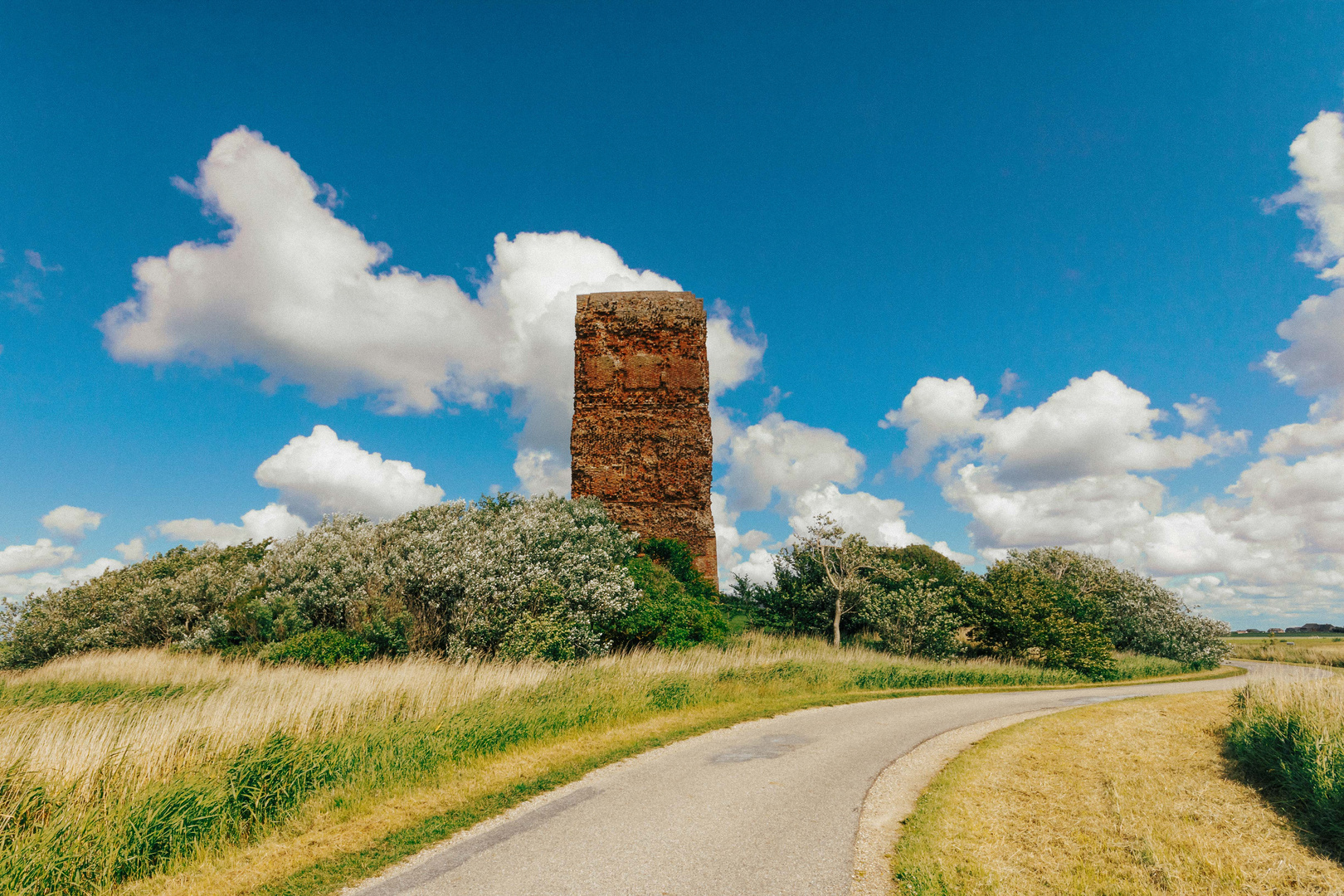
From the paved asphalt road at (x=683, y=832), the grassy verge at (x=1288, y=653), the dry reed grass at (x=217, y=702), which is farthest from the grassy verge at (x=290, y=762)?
the grassy verge at (x=1288, y=653)

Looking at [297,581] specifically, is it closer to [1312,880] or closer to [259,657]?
[259,657]

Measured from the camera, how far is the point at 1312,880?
20.6 ft

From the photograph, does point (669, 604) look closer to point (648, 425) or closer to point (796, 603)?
point (648, 425)

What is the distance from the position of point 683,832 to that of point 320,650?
13781mm

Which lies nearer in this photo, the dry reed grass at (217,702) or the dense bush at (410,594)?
the dry reed grass at (217,702)

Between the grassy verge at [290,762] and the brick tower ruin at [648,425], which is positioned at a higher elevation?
the brick tower ruin at [648,425]

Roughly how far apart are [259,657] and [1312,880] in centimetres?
2051

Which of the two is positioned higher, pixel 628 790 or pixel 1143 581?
pixel 1143 581

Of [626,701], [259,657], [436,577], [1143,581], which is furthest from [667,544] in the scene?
[1143,581]

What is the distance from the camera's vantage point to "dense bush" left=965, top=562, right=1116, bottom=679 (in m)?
32.6

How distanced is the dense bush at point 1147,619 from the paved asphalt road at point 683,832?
42.0 m

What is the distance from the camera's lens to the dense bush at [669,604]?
20344 mm

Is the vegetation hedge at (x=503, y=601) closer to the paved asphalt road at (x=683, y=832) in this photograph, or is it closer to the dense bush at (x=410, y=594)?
the dense bush at (x=410, y=594)

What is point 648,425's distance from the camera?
81.3 ft
